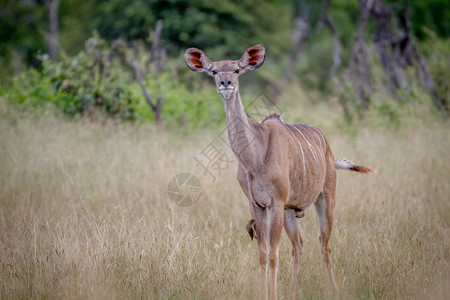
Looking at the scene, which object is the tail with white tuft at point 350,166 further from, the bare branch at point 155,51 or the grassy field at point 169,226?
the bare branch at point 155,51

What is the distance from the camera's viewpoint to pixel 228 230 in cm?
536

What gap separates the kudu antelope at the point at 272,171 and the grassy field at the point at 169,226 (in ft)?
0.91

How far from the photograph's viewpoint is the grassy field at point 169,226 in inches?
169

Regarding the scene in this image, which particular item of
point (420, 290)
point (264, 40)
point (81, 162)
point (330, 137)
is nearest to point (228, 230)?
point (420, 290)

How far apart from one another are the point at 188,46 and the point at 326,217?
13.9 metres

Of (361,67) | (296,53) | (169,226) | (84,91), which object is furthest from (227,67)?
(296,53)

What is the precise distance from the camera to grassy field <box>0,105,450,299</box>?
4.30 m

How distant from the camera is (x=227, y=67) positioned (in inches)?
176

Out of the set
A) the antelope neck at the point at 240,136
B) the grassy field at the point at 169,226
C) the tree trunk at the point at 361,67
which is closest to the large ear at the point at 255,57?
the antelope neck at the point at 240,136

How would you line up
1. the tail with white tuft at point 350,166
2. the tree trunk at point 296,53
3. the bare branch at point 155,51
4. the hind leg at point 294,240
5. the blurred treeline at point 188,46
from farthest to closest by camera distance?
the tree trunk at point 296,53 < the bare branch at point 155,51 < the blurred treeline at point 188,46 < the tail with white tuft at point 350,166 < the hind leg at point 294,240

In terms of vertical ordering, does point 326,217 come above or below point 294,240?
above

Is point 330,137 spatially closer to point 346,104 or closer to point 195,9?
point 346,104

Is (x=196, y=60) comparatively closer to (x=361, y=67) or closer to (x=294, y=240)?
(x=294, y=240)

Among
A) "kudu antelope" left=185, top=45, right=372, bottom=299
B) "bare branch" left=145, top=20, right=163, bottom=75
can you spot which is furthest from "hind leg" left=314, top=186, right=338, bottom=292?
"bare branch" left=145, top=20, right=163, bottom=75
